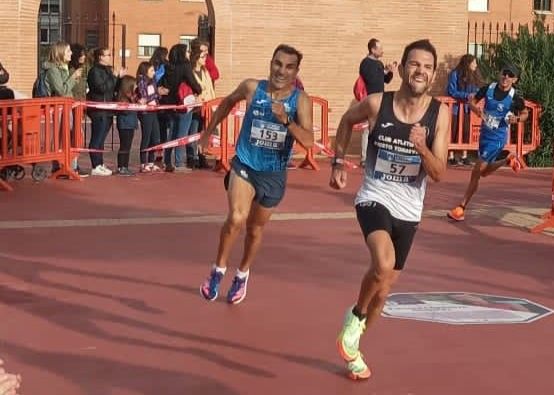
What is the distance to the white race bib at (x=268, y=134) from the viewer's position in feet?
26.5

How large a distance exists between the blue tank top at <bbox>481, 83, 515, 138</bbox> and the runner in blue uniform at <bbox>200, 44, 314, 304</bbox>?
537 cm

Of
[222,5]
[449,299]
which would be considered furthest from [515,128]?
[449,299]

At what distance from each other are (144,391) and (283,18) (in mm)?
15264

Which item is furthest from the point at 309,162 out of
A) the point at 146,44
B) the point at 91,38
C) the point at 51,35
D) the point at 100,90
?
the point at 91,38

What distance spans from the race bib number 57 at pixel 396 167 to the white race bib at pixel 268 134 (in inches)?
64.6

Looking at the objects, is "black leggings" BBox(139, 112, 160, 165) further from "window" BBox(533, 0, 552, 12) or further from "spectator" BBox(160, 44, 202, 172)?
"window" BBox(533, 0, 552, 12)

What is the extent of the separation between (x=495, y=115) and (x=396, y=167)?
707 centimetres

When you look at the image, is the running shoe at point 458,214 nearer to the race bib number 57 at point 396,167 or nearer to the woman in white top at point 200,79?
the woman in white top at point 200,79

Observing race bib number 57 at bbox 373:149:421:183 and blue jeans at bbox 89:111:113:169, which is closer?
race bib number 57 at bbox 373:149:421:183

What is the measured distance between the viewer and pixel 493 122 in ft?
43.1

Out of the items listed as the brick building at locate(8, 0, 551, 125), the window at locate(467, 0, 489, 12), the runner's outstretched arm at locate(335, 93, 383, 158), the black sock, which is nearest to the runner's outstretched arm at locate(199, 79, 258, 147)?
the runner's outstretched arm at locate(335, 93, 383, 158)

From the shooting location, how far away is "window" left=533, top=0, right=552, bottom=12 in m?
52.4

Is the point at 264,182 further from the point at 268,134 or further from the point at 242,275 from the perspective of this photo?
the point at 242,275

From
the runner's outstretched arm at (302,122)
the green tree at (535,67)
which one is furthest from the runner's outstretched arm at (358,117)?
the green tree at (535,67)
